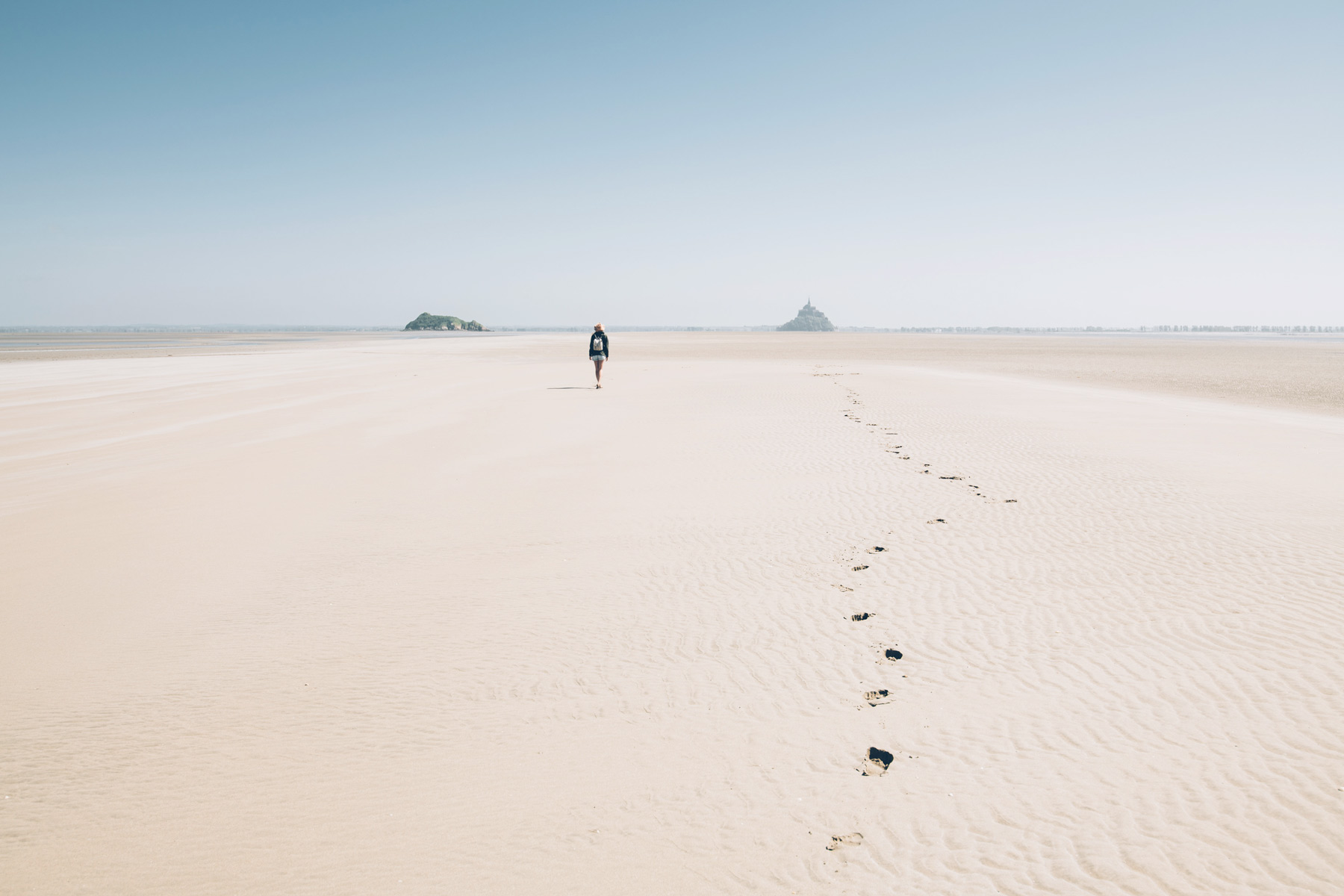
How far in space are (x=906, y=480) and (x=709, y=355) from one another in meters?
36.0

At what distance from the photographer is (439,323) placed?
142500mm

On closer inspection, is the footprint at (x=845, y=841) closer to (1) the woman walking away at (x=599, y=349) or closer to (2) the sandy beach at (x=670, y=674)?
(2) the sandy beach at (x=670, y=674)

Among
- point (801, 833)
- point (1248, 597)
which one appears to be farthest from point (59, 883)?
point (1248, 597)

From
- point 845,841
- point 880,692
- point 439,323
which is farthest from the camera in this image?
point 439,323

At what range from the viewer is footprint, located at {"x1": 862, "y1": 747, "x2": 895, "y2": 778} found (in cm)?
389

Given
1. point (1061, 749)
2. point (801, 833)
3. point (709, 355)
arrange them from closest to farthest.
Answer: point (801, 833)
point (1061, 749)
point (709, 355)

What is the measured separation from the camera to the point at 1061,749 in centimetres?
409

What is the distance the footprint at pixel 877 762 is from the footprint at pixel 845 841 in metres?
0.50

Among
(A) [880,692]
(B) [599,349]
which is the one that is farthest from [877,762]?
(B) [599,349]

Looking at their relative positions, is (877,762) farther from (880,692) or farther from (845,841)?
(880,692)

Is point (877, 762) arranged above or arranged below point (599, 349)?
below

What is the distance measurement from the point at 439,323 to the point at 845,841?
149904 millimetres

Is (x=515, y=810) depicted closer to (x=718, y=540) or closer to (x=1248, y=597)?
(x=718, y=540)

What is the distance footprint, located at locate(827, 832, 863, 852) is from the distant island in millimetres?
146058
